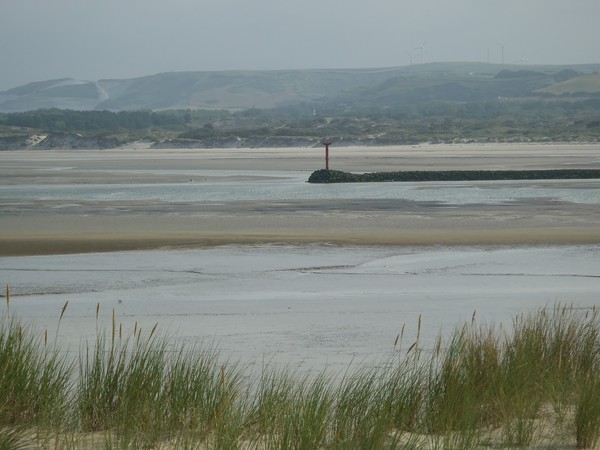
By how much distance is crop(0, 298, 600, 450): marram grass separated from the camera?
16.5 feet

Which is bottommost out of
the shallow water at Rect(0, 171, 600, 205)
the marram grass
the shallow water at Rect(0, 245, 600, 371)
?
the shallow water at Rect(0, 171, 600, 205)

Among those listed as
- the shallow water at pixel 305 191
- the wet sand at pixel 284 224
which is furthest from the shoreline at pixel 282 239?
the shallow water at pixel 305 191

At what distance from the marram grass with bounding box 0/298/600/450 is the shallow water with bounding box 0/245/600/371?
110 centimetres

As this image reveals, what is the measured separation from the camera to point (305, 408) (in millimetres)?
5047

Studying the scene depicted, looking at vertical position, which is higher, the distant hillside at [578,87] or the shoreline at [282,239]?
the distant hillside at [578,87]

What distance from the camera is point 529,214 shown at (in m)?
20.0

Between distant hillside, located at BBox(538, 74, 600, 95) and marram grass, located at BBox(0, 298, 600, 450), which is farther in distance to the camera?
distant hillside, located at BBox(538, 74, 600, 95)

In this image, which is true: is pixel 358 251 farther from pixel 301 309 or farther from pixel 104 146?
pixel 104 146

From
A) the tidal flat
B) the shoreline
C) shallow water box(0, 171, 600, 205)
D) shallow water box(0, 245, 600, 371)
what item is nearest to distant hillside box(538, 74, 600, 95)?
shallow water box(0, 171, 600, 205)

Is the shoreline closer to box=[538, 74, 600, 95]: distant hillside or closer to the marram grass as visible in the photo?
the marram grass

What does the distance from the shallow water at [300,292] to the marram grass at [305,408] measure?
43.2 inches

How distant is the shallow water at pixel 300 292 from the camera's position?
8836 millimetres

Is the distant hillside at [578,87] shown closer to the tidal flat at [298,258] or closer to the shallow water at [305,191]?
the shallow water at [305,191]

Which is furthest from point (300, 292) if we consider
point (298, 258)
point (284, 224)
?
point (284, 224)
